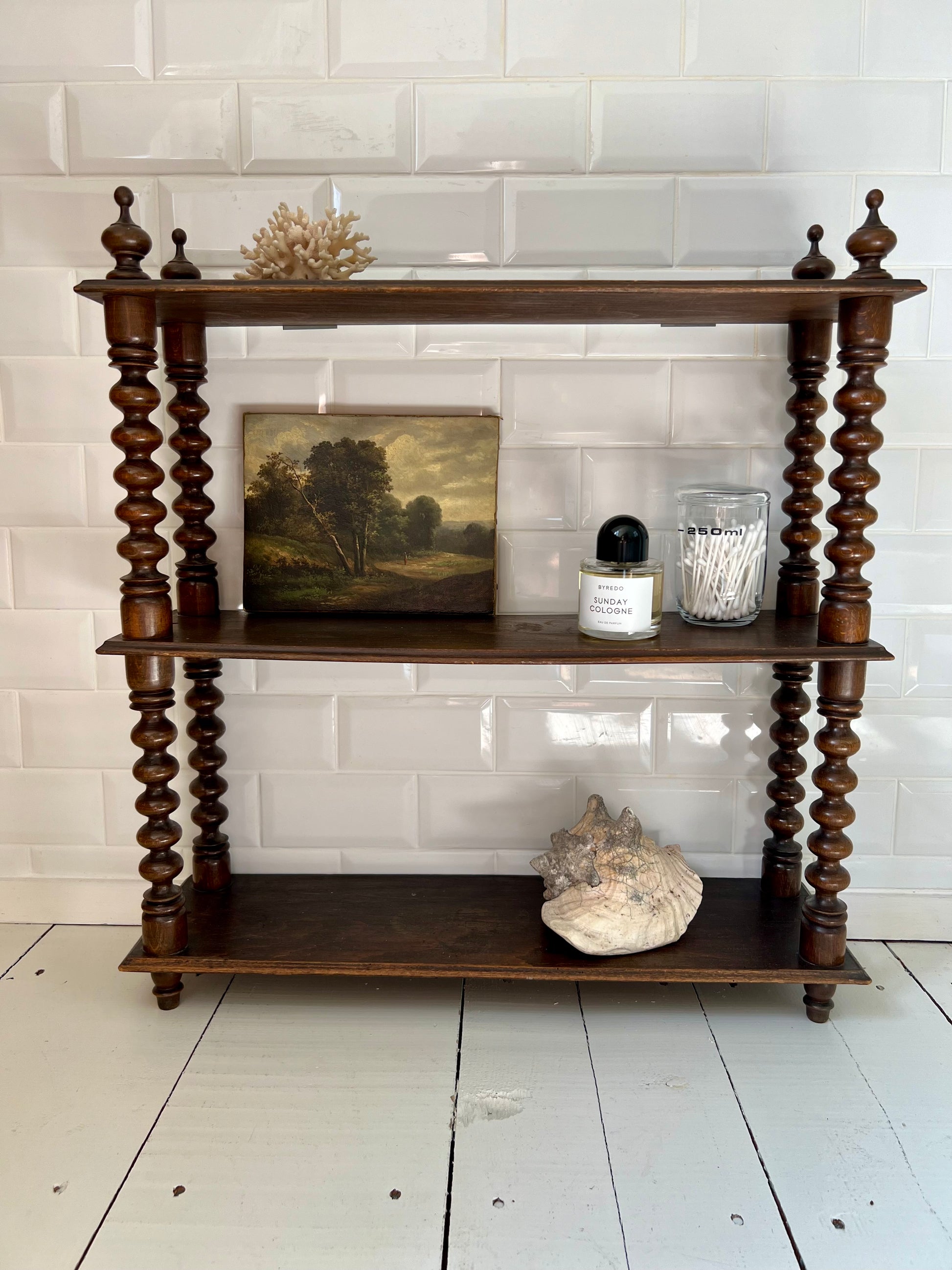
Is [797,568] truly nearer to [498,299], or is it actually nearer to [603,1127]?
[498,299]

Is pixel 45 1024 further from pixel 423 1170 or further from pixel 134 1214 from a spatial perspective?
pixel 423 1170

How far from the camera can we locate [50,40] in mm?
1212

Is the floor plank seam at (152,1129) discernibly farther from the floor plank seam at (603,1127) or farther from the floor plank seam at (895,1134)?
the floor plank seam at (895,1134)

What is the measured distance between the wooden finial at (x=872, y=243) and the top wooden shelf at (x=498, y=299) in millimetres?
24

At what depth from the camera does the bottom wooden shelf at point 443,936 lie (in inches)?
44.4

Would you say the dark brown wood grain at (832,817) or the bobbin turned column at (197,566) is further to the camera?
the bobbin turned column at (197,566)

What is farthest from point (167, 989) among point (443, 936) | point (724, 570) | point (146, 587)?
point (724, 570)

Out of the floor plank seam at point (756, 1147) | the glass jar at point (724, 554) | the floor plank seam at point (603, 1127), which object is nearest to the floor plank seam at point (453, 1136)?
the floor plank seam at point (603, 1127)

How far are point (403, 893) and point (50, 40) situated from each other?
119 centimetres

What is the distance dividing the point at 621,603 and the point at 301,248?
520 mm

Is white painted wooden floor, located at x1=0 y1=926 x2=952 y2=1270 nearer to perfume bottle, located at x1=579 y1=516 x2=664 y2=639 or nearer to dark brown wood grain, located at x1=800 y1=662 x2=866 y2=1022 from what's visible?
dark brown wood grain, located at x1=800 y1=662 x2=866 y2=1022

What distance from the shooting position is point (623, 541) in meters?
1.07

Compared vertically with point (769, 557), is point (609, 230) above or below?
above

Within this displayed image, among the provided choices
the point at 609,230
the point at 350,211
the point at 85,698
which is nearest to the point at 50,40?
the point at 350,211
